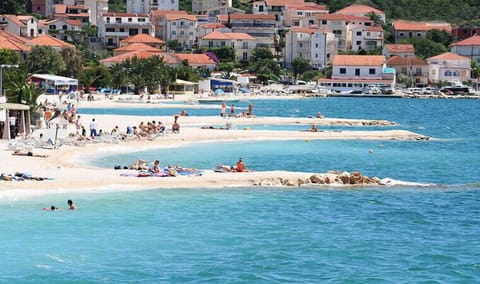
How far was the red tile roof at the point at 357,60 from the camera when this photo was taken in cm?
11882

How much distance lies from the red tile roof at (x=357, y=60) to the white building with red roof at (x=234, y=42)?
17.3 meters

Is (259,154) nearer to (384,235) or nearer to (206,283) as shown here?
(384,235)

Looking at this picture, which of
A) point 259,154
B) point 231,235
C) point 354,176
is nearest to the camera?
point 231,235

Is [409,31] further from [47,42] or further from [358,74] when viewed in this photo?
[47,42]

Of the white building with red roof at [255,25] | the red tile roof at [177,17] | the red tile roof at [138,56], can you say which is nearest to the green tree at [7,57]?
the red tile roof at [138,56]

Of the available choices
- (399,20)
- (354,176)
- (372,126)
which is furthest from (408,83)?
(354,176)

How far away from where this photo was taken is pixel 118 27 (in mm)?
127625

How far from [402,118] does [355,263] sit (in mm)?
56427

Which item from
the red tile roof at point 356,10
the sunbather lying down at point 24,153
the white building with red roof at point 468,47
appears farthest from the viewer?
the red tile roof at point 356,10

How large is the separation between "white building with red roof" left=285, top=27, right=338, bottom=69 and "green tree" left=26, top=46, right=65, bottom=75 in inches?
1881

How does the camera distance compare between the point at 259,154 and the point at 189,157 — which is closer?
the point at 189,157

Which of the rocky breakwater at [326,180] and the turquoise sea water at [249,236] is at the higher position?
the rocky breakwater at [326,180]

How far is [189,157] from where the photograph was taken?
37.4m

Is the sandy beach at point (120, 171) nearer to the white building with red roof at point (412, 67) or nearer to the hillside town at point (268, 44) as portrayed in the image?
the hillside town at point (268, 44)
